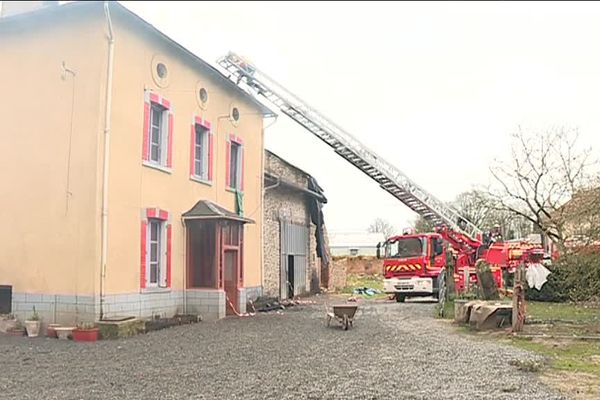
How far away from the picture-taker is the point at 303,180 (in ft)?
96.0

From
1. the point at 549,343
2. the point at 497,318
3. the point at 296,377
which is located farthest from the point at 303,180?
the point at 296,377

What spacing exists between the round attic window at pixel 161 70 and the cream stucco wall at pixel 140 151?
202mm

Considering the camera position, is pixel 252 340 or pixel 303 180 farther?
pixel 303 180

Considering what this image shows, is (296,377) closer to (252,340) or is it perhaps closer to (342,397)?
(342,397)

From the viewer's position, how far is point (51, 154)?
47.9 ft

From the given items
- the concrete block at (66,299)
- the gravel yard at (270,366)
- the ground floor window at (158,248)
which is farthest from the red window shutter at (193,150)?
the concrete block at (66,299)

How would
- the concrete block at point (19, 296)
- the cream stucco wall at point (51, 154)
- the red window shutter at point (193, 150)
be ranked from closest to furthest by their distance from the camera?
the cream stucco wall at point (51, 154)
the concrete block at point (19, 296)
the red window shutter at point (193, 150)

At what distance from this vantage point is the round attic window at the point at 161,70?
53.9 feet

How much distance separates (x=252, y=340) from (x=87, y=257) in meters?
4.06

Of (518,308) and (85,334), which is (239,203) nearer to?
(85,334)

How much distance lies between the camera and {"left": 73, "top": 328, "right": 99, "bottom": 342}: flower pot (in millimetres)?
12992

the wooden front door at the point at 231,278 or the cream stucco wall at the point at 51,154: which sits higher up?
the cream stucco wall at the point at 51,154

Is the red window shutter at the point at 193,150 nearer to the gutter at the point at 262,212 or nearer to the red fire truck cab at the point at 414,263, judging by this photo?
the gutter at the point at 262,212

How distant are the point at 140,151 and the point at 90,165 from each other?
5.57 ft
